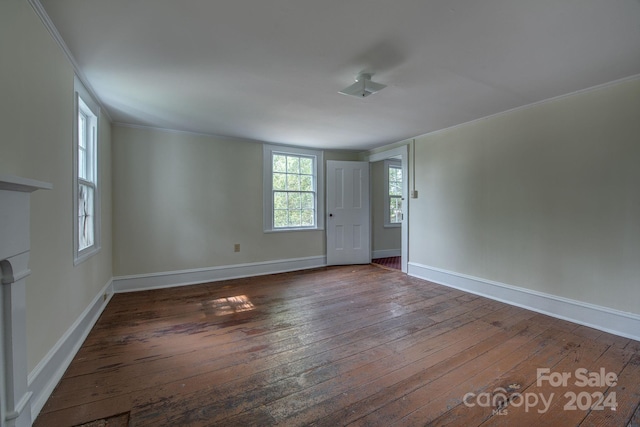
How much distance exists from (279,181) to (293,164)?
43 cm

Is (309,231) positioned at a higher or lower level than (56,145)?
lower

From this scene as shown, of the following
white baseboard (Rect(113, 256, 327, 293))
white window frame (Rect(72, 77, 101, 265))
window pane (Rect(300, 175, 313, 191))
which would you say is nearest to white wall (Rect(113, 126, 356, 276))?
white baseboard (Rect(113, 256, 327, 293))

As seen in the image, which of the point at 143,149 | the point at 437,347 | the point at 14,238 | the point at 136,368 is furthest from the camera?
the point at 143,149

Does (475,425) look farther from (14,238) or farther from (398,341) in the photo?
(14,238)

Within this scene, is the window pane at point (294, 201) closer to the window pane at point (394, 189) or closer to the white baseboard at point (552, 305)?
the window pane at point (394, 189)

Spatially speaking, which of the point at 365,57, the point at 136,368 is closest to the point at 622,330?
the point at 365,57

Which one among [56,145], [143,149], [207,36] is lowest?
[56,145]

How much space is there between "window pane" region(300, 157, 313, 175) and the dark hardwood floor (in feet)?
8.41

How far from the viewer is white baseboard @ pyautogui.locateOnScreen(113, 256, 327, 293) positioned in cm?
363

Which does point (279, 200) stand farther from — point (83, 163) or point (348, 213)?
point (83, 163)

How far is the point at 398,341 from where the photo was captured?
90.6 inches

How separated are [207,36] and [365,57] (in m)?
1.09

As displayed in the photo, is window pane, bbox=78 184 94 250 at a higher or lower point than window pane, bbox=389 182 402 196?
lower

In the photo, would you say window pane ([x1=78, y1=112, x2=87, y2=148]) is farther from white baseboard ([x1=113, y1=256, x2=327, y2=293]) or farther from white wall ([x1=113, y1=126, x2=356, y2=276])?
white baseboard ([x1=113, y1=256, x2=327, y2=293])
